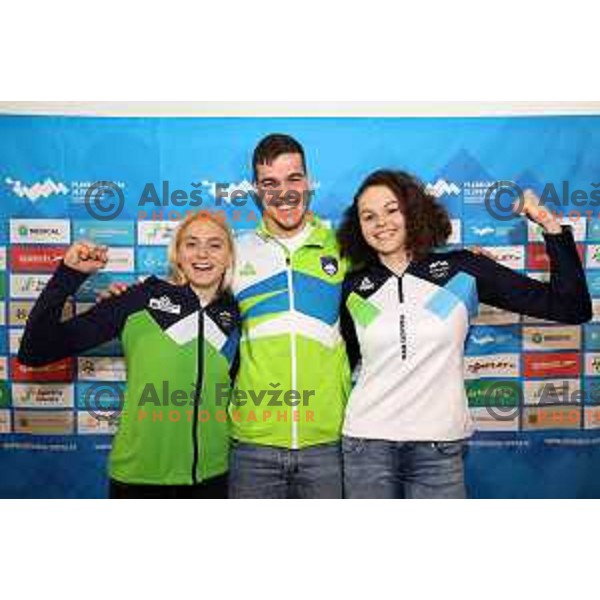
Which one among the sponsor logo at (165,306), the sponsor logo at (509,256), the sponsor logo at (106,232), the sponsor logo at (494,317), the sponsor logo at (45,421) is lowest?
the sponsor logo at (45,421)

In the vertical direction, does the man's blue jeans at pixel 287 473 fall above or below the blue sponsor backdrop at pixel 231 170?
below

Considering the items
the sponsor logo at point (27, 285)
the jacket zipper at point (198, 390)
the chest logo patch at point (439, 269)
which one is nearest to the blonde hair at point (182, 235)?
the jacket zipper at point (198, 390)

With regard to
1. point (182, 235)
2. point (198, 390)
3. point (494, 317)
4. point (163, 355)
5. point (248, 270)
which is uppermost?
point (182, 235)

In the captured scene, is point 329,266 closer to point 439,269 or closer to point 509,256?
point 439,269

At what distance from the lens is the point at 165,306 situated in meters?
2.28

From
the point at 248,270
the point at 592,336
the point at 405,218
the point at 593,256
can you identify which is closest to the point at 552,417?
the point at 592,336

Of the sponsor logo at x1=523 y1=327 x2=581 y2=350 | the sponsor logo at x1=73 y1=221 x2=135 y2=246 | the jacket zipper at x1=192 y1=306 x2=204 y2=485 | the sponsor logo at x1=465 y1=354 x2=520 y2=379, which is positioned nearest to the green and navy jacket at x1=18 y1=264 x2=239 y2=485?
the jacket zipper at x1=192 y1=306 x2=204 y2=485

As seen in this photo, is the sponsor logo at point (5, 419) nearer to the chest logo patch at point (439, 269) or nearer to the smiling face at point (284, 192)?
the smiling face at point (284, 192)

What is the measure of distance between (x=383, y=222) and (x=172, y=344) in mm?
698

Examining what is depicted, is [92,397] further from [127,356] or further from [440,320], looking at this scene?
[440,320]

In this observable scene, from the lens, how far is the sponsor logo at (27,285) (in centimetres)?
230

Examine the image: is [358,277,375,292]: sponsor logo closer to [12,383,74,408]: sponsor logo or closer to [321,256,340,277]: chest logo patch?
[321,256,340,277]: chest logo patch

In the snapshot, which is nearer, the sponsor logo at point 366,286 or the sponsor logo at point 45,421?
the sponsor logo at point 366,286
